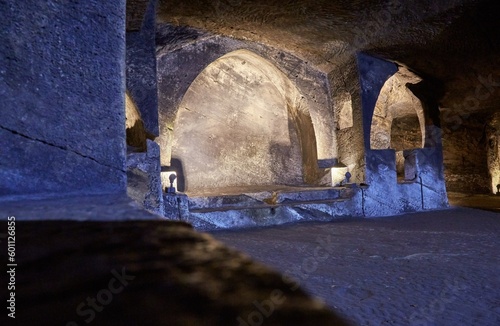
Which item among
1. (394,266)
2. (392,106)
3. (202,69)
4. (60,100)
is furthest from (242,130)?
(60,100)

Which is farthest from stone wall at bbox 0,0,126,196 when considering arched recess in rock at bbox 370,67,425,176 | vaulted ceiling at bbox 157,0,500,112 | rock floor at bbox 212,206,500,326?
arched recess in rock at bbox 370,67,425,176

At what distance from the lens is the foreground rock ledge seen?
1.83 feet

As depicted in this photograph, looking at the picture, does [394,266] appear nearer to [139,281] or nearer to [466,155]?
[139,281]

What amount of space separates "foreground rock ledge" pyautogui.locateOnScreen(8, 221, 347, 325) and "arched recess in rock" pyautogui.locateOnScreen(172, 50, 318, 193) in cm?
654

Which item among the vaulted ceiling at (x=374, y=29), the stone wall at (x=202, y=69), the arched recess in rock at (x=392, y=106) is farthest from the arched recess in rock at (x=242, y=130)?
the arched recess in rock at (x=392, y=106)

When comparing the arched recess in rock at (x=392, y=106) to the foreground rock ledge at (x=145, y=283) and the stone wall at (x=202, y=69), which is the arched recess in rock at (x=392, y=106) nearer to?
the stone wall at (x=202, y=69)

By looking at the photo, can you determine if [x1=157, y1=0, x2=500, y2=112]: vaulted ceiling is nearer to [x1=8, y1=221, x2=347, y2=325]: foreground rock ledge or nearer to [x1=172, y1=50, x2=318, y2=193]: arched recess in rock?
[x1=172, y1=50, x2=318, y2=193]: arched recess in rock

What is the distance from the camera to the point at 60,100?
1.71 m

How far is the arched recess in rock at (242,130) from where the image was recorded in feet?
24.6

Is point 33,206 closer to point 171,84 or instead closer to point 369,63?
point 171,84

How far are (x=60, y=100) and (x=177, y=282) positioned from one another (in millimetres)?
1456

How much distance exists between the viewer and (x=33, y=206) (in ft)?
4.17

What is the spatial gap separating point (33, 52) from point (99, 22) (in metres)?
0.39

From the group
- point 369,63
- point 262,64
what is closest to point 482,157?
point 369,63
